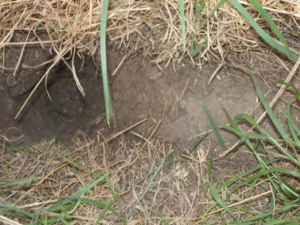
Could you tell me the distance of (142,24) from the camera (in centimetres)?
178

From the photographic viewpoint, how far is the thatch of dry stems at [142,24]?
5.58ft

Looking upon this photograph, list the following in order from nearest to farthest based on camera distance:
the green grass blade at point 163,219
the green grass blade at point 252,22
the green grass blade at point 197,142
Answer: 1. the green grass blade at point 252,22
2. the green grass blade at point 163,219
3. the green grass blade at point 197,142

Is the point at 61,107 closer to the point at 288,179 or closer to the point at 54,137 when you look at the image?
the point at 54,137

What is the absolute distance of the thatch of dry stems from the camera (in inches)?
67.0

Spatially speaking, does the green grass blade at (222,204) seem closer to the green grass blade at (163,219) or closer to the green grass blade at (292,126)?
the green grass blade at (163,219)

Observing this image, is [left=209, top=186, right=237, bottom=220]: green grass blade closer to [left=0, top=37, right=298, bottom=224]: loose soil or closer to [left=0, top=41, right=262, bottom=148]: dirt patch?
[left=0, top=37, right=298, bottom=224]: loose soil

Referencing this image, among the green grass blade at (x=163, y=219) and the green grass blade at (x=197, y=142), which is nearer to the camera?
the green grass blade at (x=163, y=219)

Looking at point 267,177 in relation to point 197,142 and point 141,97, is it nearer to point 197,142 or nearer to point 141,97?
point 197,142

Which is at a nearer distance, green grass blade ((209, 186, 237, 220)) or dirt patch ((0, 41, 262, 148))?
green grass blade ((209, 186, 237, 220))

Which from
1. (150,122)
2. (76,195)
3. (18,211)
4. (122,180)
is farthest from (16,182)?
(150,122)

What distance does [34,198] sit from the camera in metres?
1.76

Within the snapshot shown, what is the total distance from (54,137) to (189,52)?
691 mm

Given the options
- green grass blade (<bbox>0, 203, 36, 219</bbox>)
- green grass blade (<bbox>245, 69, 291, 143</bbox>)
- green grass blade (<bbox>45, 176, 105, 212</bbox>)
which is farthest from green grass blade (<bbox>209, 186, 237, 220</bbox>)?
green grass blade (<bbox>0, 203, 36, 219</bbox>)

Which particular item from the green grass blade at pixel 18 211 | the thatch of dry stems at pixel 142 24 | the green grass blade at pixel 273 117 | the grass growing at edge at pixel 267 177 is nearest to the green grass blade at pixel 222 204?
the grass growing at edge at pixel 267 177
